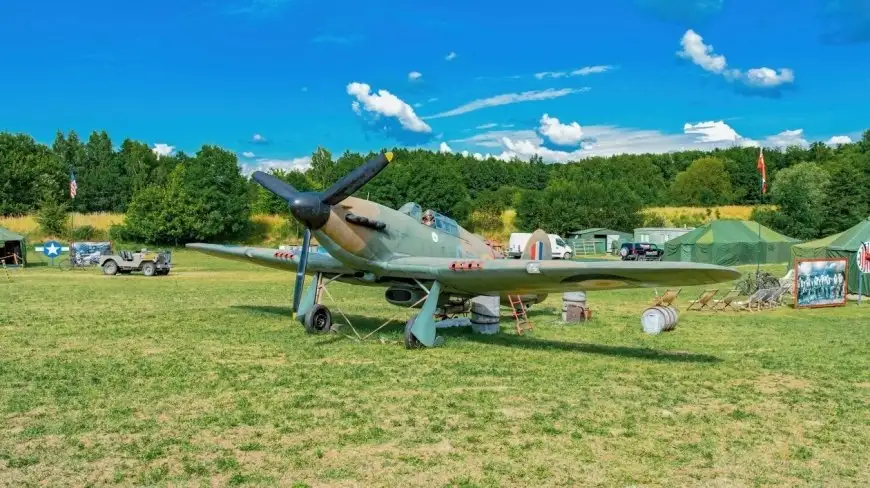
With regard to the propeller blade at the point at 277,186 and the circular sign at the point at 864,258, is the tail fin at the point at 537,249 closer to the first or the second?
the propeller blade at the point at 277,186

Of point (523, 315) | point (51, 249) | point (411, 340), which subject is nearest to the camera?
point (411, 340)

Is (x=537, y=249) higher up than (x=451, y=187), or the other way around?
(x=451, y=187)

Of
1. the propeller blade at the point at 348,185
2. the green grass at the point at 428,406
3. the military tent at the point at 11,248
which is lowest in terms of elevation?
the green grass at the point at 428,406

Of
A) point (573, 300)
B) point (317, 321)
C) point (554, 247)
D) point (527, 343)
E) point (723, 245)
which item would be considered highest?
point (723, 245)

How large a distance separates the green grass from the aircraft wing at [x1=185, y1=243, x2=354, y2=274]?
1.53 m

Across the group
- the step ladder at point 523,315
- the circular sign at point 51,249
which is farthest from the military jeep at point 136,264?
the step ladder at point 523,315

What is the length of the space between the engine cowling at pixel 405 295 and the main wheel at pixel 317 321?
145 centimetres

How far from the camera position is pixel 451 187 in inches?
3314

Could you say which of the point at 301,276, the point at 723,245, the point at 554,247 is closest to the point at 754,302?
the point at 301,276

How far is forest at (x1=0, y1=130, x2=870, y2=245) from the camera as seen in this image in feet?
199

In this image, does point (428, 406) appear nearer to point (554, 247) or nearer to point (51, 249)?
point (51, 249)

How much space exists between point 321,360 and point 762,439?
22.6 ft

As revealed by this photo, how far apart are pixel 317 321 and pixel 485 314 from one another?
3.65 metres

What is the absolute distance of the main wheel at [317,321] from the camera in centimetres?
1402
